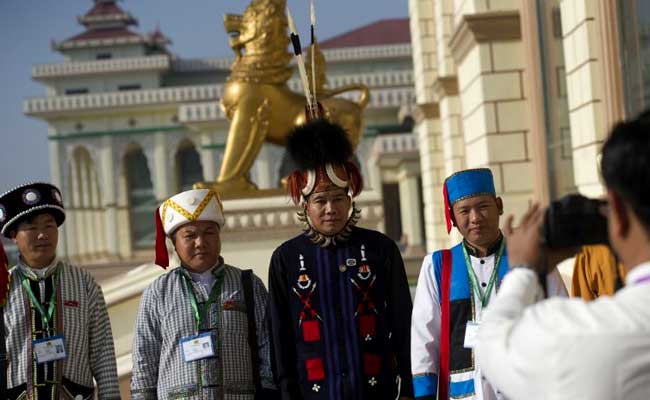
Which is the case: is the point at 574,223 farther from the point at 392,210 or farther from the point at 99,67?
the point at 99,67

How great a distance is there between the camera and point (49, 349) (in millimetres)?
3654

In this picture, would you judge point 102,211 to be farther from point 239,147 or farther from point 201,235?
point 201,235

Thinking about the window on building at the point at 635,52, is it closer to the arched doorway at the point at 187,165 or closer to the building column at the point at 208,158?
the building column at the point at 208,158

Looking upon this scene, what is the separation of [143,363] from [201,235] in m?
0.52

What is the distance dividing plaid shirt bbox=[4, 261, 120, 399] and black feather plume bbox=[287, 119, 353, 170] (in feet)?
3.15

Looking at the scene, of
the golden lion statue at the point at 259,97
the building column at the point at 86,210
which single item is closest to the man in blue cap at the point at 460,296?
the golden lion statue at the point at 259,97

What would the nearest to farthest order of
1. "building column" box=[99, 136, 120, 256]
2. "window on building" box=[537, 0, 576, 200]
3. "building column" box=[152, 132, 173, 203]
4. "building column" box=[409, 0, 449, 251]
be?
"window on building" box=[537, 0, 576, 200]
"building column" box=[409, 0, 449, 251]
"building column" box=[152, 132, 173, 203]
"building column" box=[99, 136, 120, 256]

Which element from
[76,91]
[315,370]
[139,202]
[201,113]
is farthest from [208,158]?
[315,370]

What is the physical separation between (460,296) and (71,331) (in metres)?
1.48

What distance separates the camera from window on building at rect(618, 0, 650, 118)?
5828mm

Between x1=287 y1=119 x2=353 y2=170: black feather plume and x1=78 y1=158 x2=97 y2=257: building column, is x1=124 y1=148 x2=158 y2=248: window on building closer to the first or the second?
x1=78 y1=158 x2=97 y2=257: building column

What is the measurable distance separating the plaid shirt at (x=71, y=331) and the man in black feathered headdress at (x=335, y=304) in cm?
70

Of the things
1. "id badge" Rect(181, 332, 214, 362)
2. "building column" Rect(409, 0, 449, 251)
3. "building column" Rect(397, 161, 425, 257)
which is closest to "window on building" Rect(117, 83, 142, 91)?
"building column" Rect(397, 161, 425, 257)

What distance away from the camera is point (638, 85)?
19.6 ft
